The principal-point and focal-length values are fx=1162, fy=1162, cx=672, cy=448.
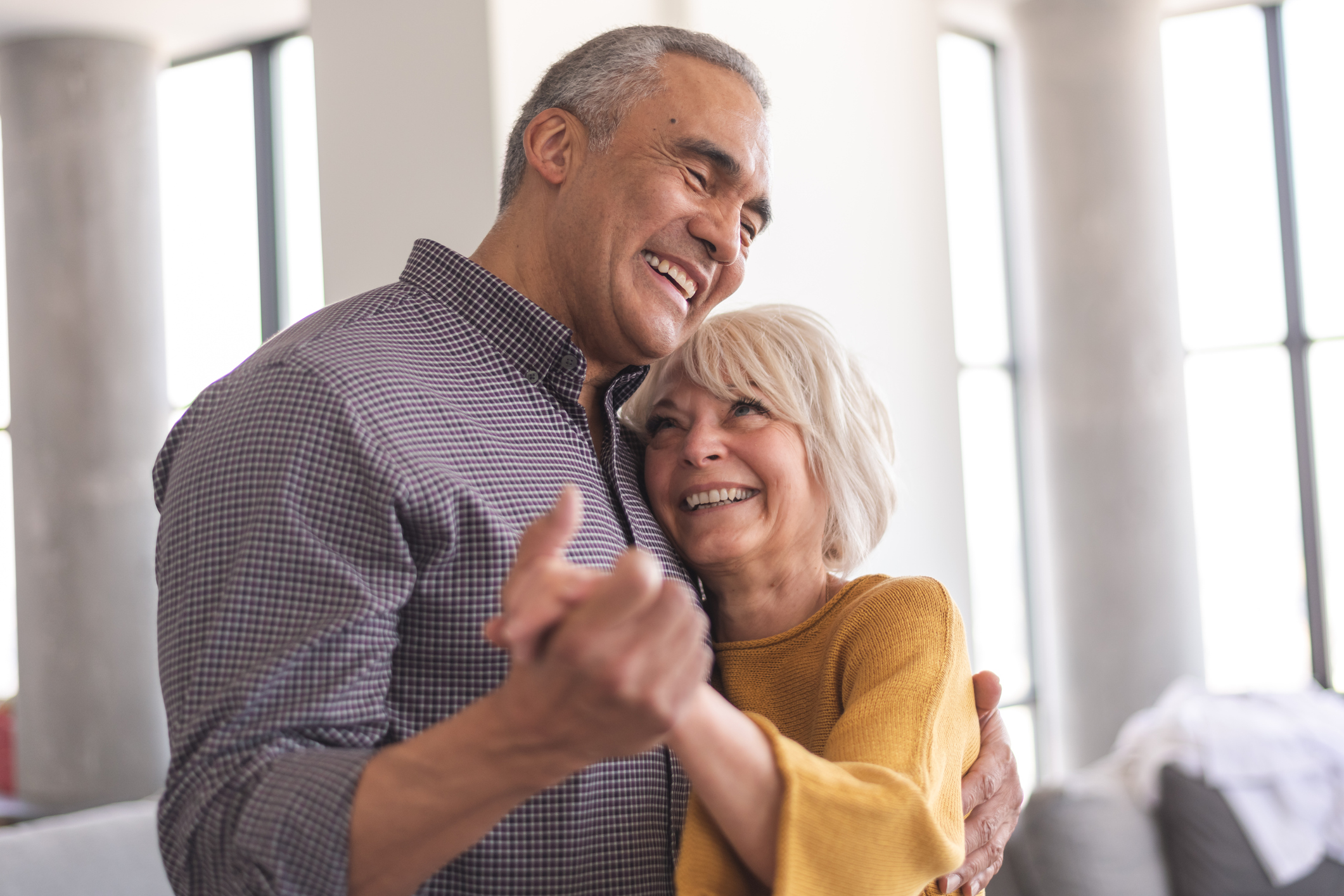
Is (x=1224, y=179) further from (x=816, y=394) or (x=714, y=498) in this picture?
(x=714, y=498)

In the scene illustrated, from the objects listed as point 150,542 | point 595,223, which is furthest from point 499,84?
point 150,542

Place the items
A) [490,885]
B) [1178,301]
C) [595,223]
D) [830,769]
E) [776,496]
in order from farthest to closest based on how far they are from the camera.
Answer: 1. [1178,301]
2. [776,496]
3. [595,223]
4. [490,885]
5. [830,769]

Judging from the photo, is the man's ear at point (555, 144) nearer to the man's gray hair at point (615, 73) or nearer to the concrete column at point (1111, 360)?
the man's gray hair at point (615, 73)

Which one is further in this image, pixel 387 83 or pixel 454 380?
pixel 387 83

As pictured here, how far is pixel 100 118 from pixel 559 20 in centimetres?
448

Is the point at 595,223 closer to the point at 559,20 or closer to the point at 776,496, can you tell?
the point at 776,496

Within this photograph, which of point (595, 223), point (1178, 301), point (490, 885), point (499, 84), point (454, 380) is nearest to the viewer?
point (490, 885)

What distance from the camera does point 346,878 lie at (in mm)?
903

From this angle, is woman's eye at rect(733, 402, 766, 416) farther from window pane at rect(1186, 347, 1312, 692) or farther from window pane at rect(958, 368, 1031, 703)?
window pane at rect(1186, 347, 1312, 692)

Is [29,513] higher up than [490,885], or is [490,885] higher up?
[29,513]

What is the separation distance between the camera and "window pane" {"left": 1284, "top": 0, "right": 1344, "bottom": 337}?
602 cm

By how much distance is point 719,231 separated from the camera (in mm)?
1520

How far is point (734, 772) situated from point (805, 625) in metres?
0.61

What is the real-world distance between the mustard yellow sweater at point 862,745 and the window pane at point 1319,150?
5.52 m
